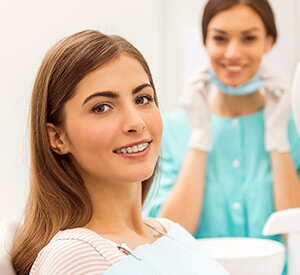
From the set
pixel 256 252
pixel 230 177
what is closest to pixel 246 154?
pixel 230 177

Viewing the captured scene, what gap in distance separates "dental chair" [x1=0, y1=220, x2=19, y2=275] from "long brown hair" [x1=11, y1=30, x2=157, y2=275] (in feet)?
0.05

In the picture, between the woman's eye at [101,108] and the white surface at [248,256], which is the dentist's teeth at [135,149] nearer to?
the woman's eye at [101,108]

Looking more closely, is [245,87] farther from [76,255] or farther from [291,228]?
[76,255]

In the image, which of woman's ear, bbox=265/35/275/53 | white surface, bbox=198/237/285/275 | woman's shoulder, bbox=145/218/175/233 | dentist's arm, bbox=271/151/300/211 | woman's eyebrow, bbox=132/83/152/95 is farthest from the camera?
woman's ear, bbox=265/35/275/53

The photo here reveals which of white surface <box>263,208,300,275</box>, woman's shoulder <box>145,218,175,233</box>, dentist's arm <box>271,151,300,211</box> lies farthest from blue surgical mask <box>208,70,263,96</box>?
woman's shoulder <box>145,218,175,233</box>

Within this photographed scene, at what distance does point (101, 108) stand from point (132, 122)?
56mm

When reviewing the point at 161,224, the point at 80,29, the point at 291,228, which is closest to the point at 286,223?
Answer: the point at 291,228

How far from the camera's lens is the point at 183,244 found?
3.20ft

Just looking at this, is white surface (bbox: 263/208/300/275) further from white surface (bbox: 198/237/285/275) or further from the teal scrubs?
the teal scrubs

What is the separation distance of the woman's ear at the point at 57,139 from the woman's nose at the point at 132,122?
0.11 m

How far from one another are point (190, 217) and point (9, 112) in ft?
2.19

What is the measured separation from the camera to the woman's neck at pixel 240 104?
1.81m

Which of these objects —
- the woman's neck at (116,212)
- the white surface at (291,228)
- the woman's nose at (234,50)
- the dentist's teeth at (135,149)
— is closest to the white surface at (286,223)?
the white surface at (291,228)

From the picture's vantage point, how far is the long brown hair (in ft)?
2.70
